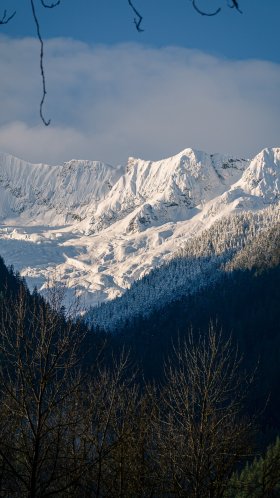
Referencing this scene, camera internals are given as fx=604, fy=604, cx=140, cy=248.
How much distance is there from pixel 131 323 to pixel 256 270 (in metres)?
44.6

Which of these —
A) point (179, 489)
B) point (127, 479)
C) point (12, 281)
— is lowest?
point (12, 281)

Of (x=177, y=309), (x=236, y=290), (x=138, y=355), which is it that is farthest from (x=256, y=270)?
(x=138, y=355)

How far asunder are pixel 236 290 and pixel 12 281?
89.4 m

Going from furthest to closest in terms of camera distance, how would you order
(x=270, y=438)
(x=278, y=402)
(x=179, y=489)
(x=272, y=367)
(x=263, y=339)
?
(x=263, y=339), (x=272, y=367), (x=278, y=402), (x=270, y=438), (x=179, y=489)

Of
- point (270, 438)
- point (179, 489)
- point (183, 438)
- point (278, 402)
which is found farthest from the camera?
point (278, 402)

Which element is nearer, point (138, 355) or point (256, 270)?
point (138, 355)

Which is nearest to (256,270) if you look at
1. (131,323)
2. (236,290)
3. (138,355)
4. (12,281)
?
(236,290)

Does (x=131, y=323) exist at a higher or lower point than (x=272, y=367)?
lower

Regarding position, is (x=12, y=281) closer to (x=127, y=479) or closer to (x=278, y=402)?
(x=278, y=402)

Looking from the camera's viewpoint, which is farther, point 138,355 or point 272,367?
point 138,355

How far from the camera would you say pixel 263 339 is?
15288cm

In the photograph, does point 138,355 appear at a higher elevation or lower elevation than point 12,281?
lower

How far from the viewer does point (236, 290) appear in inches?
7525

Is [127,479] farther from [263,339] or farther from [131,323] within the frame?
[131,323]
